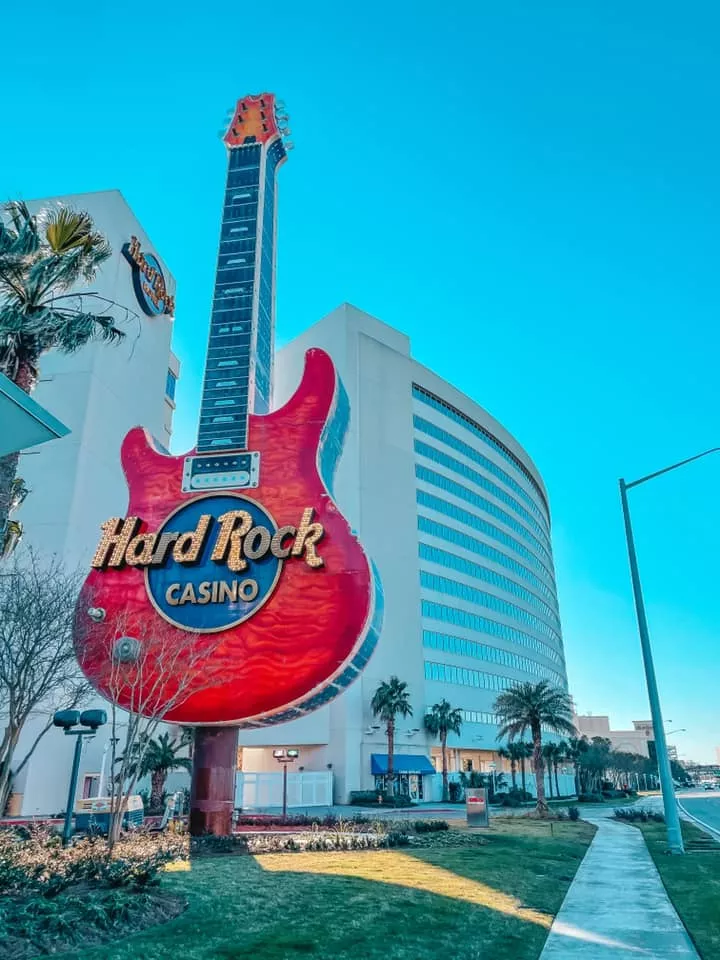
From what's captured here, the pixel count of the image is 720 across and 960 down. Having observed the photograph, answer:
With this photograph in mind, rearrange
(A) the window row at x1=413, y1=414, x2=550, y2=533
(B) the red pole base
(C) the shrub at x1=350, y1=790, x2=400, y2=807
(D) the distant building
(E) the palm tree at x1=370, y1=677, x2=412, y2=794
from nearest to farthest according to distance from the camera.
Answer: (B) the red pole base
(C) the shrub at x1=350, y1=790, x2=400, y2=807
(E) the palm tree at x1=370, y1=677, x2=412, y2=794
(A) the window row at x1=413, y1=414, x2=550, y2=533
(D) the distant building

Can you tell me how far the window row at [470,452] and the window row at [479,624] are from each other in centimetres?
1771

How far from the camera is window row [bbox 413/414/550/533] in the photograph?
73062 mm

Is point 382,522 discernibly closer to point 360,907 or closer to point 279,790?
point 279,790

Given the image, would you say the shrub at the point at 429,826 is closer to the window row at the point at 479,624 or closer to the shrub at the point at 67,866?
the shrub at the point at 67,866

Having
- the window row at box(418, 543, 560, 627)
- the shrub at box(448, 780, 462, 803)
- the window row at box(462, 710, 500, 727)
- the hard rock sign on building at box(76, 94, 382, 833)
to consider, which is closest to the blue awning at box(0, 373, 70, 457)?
the hard rock sign on building at box(76, 94, 382, 833)

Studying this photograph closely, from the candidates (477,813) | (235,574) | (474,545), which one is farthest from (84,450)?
(474,545)

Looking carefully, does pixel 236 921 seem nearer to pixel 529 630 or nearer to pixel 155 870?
pixel 155 870

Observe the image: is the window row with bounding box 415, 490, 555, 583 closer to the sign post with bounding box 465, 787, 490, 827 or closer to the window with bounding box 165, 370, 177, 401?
the window with bounding box 165, 370, 177, 401

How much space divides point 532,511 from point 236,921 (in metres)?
93.7

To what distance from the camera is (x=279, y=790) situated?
46.0 metres

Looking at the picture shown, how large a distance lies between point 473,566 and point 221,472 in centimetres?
5224

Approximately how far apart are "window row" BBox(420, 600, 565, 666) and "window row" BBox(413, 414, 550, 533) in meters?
17.7

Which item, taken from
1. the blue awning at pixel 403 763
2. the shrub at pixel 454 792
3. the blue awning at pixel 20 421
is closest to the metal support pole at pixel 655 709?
the blue awning at pixel 20 421

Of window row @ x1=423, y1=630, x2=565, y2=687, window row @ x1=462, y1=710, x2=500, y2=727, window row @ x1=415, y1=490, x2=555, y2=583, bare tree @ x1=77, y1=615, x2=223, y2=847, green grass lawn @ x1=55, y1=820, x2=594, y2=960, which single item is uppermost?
window row @ x1=415, y1=490, x2=555, y2=583
